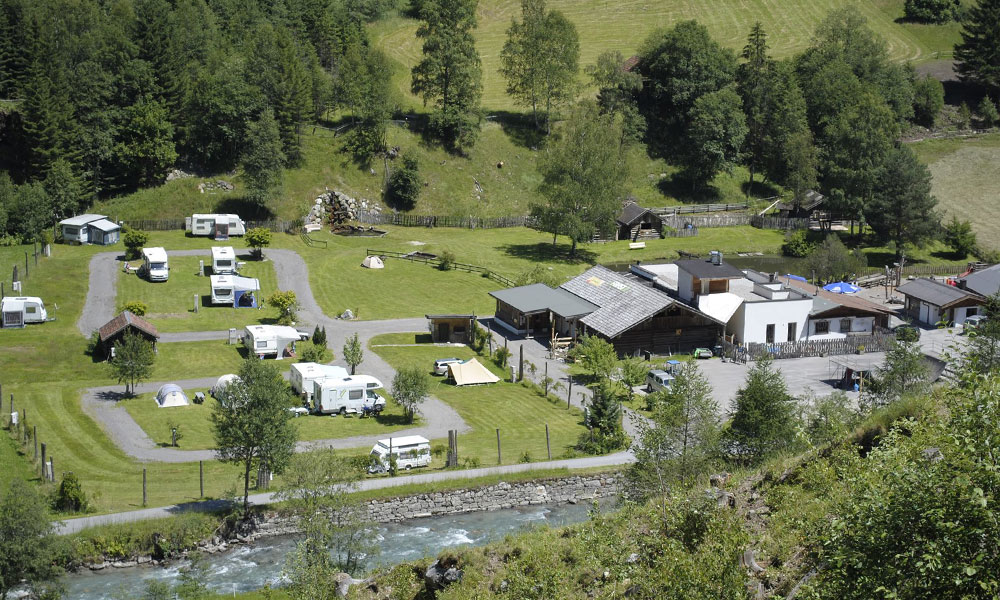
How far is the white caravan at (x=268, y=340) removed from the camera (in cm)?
5631

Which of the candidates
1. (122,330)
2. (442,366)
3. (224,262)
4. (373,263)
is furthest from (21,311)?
(373,263)

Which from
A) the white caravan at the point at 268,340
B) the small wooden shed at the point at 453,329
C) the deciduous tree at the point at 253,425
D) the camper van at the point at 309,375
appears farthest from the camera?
the small wooden shed at the point at 453,329

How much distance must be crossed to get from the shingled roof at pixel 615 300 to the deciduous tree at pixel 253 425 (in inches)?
965

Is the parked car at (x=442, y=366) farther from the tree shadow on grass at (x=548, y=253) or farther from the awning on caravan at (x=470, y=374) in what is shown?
the tree shadow on grass at (x=548, y=253)

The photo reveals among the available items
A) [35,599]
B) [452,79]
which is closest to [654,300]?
[35,599]

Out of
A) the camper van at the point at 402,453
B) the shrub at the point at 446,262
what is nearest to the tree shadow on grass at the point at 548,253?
the shrub at the point at 446,262

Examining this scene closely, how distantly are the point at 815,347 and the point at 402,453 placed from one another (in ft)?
95.6

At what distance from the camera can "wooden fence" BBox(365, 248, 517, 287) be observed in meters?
74.6

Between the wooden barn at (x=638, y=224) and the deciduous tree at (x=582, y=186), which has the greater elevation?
the deciduous tree at (x=582, y=186)

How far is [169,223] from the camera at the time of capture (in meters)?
81.2

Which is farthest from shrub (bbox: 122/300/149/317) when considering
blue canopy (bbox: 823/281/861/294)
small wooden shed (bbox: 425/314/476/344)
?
blue canopy (bbox: 823/281/861/294)

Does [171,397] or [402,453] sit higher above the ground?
[171,397]

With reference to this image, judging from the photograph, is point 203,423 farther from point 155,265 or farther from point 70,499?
point 155,265

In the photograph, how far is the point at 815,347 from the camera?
60062mm
